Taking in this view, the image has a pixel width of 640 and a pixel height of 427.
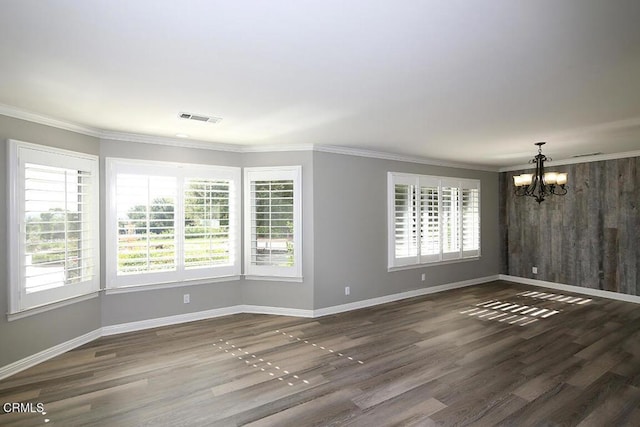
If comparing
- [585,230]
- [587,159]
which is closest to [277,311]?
[585,230]

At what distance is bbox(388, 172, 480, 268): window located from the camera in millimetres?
5625

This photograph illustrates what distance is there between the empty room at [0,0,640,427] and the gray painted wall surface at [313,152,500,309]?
4 cm

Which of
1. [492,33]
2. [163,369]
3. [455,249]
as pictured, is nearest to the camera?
[492,33]

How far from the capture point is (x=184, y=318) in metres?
4.51

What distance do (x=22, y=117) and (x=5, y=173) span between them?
58cm

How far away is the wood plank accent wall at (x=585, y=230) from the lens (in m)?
5.48

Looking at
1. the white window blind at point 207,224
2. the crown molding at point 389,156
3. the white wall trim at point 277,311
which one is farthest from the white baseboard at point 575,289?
the white window blind at point 207,224

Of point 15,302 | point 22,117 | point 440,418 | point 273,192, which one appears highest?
point 22,117

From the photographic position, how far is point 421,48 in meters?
2.02

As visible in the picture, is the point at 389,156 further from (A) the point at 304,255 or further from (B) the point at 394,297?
(B) the point at 394,297

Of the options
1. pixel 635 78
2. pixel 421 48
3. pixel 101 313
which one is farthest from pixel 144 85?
pixel 635 78

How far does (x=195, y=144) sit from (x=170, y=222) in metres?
1.12

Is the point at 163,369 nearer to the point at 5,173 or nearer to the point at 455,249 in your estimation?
the point at 5,173

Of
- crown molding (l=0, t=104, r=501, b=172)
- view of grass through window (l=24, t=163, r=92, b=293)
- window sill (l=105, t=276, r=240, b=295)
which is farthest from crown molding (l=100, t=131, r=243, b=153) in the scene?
window sill (l=105, t=276, r=240, b=295)
